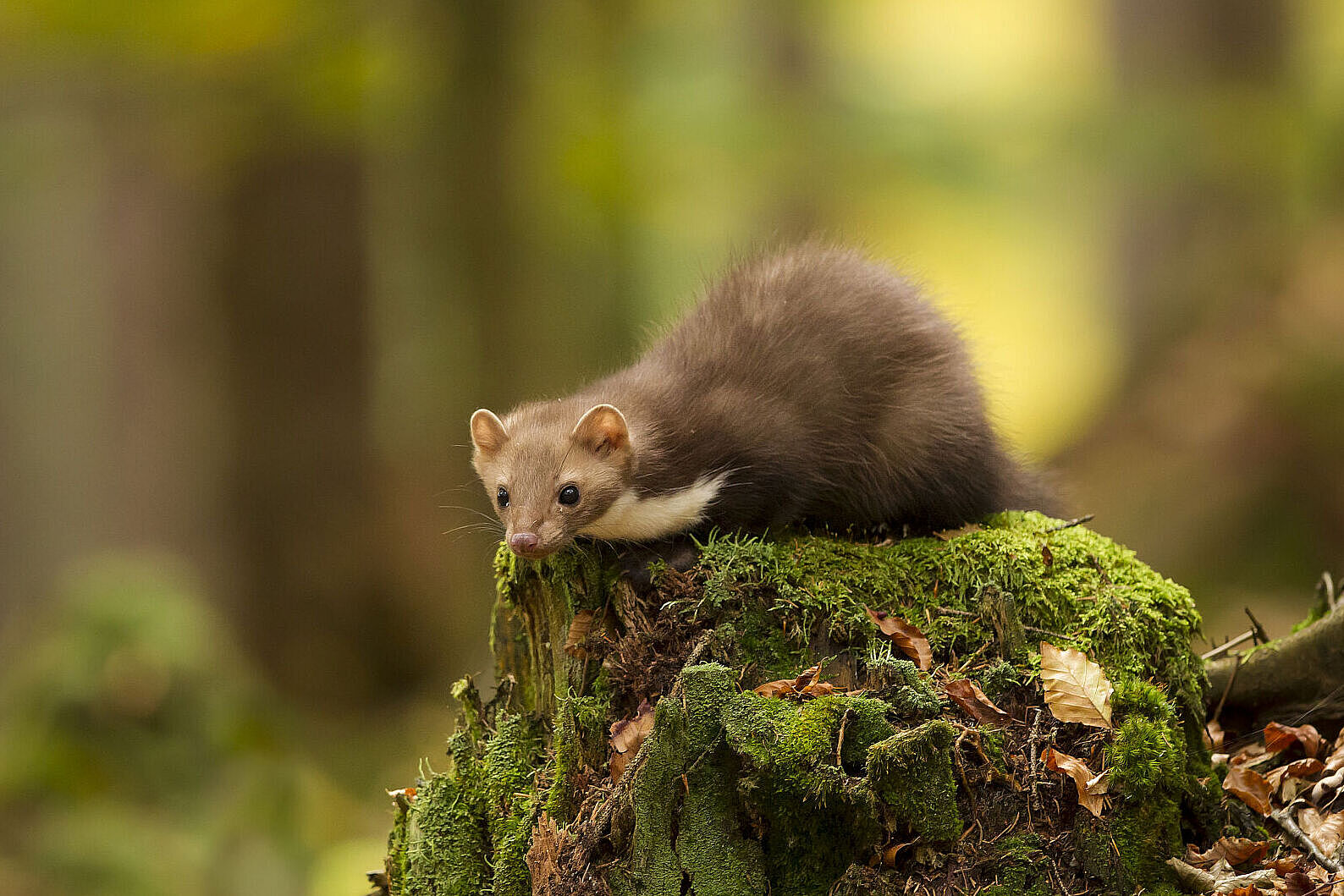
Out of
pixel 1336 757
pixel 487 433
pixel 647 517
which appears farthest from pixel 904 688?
pixel 487 433

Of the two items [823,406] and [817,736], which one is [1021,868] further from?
[823,406]

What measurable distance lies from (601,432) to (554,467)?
0.25 meters

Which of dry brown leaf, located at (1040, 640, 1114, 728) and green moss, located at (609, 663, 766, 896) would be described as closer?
green moss, located at (609, 663, 766, 896)

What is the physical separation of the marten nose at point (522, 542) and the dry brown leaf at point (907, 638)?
1281 mm

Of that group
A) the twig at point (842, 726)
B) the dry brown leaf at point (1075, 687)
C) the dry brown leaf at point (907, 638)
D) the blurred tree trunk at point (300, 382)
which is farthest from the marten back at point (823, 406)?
the blurred tree trunk at point (300, 382)

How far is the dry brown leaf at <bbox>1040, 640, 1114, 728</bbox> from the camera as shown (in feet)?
14.3

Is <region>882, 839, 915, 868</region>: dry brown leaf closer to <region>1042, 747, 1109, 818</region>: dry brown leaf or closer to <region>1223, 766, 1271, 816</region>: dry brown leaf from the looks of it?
<region>1042, 747, 1109, 818</region>: dry brown leaf

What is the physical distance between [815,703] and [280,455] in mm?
8324

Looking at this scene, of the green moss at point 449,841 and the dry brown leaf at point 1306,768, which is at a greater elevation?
the green moss at point 449,841

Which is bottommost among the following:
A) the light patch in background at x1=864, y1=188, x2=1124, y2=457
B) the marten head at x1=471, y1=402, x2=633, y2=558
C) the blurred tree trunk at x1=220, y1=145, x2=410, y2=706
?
the marten head at x1=471, y1=402, x2=633, y2=558

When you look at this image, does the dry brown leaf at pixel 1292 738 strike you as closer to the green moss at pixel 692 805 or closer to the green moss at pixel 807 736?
the green moss at pixel 807 736

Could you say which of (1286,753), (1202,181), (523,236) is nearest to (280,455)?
(523,236)

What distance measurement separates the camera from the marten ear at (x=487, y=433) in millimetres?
5387

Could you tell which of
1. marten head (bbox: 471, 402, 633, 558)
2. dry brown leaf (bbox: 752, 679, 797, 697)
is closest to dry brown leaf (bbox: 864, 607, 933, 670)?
dry brown leaf (bbox: 752, 679, 797, 697)
